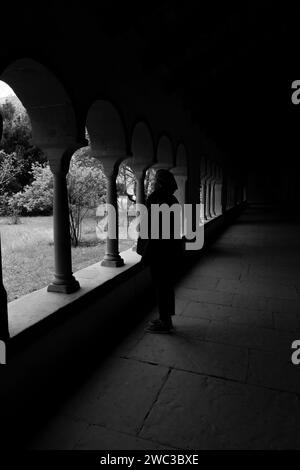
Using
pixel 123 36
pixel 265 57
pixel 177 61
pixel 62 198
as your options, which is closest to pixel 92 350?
pixel 62 198

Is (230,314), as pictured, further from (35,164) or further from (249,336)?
(35,164)

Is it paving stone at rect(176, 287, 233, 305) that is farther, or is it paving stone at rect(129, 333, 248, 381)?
paving stone at rect(176, 287, 233, 305)

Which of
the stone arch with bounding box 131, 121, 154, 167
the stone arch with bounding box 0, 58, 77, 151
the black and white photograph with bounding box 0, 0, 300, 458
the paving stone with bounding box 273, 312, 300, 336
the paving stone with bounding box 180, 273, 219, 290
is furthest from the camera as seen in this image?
the paving stone with bounding box 180, 273, 219, 290

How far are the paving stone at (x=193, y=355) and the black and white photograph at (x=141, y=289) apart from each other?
0.02 meters

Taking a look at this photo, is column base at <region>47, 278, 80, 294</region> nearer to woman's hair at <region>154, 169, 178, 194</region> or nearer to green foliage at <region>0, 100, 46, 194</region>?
woman's hair at <region>154, 169, 178, 194</region>

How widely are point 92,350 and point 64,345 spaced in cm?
40

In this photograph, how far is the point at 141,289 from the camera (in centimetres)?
380

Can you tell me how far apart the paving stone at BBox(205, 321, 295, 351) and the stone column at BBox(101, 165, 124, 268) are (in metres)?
1.22

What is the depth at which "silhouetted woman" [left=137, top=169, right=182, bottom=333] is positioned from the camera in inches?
110

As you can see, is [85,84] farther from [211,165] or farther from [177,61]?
[211,165]

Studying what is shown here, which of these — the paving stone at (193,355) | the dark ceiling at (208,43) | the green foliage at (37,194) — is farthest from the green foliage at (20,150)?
the paving stone at (193,355)

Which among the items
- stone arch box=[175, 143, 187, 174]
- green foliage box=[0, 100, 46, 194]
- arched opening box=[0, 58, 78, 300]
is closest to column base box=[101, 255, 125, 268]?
arched opening box=[0, 58, 78, 300]

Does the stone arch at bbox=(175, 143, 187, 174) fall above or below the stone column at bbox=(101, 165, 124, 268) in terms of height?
above

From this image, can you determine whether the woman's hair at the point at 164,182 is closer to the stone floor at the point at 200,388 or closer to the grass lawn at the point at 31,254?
the stone floor at the point at 200,388
